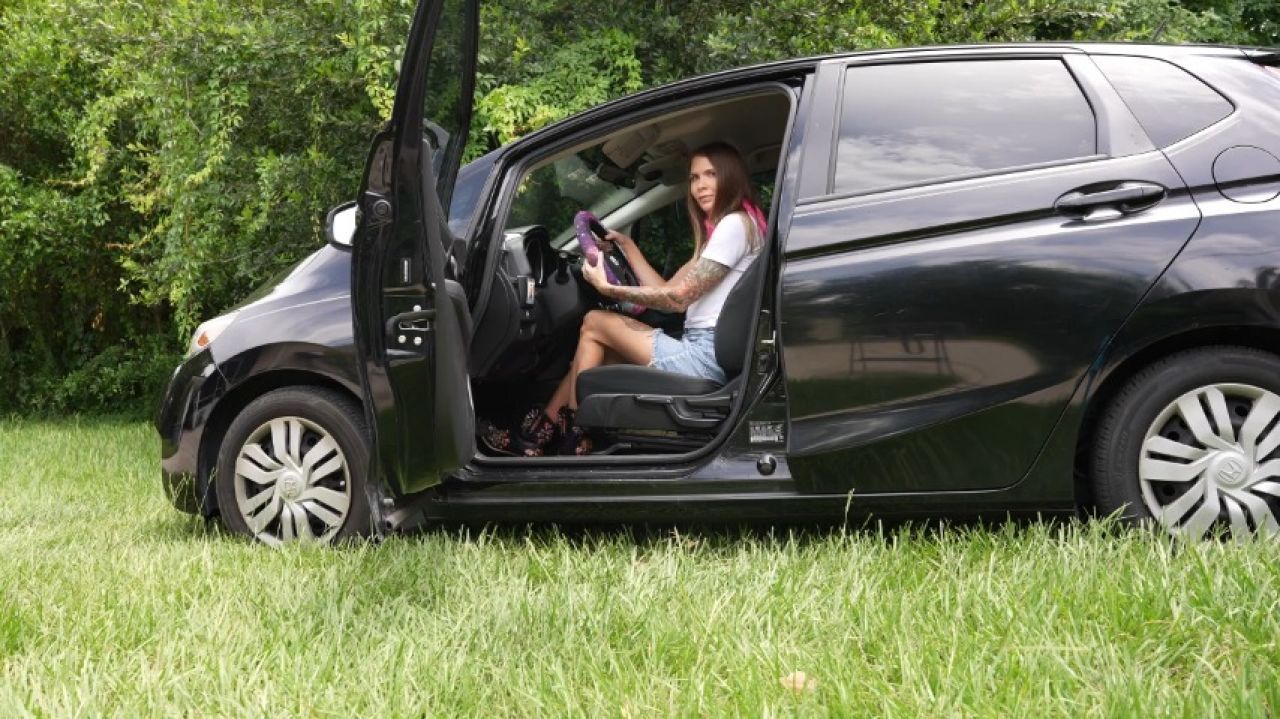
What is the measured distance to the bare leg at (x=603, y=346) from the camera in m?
4.42

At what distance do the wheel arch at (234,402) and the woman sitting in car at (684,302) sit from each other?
24.1 inches

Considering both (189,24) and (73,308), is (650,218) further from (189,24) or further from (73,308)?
(73,308)

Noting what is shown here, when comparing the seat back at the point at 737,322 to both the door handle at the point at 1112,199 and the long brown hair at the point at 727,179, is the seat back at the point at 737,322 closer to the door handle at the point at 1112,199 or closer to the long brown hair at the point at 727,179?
the long brown hair at the point at 727,179

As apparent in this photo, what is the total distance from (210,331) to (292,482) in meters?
0.66

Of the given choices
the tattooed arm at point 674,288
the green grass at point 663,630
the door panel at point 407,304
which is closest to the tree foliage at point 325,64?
the tattooed arm at point 674,288

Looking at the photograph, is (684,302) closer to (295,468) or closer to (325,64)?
(295,468)

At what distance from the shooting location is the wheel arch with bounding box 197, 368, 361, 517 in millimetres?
4172

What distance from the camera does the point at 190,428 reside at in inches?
166

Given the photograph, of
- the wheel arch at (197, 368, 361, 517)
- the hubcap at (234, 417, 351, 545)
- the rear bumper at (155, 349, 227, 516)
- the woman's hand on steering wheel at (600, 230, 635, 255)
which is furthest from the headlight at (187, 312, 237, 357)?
the woman's hand on steering wheel at (600, 230, 635, 255)

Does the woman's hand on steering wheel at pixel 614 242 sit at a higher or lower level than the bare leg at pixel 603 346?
higher

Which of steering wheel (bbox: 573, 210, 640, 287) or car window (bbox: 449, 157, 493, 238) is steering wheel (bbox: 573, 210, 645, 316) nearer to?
steering wheel (bbox: 573, 210, 640, 287)

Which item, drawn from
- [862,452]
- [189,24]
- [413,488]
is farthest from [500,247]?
[189,24]

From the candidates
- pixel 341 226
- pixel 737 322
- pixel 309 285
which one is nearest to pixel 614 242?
pixel 737 322

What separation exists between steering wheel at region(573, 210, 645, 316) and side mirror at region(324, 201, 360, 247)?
3.25ft
